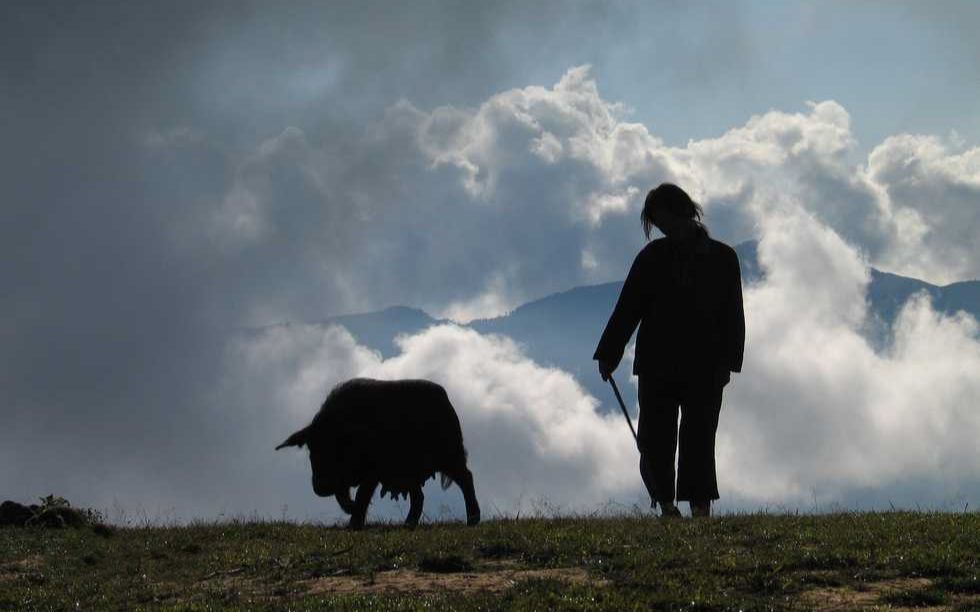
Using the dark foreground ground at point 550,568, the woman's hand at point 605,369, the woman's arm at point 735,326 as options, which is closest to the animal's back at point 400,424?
the dark foreground ground at point 550,568

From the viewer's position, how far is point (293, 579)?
10.3 meters

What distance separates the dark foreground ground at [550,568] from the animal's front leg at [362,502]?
4.57 ft

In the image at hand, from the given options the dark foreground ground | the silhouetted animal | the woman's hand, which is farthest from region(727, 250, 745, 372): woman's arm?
the silhouetted animal

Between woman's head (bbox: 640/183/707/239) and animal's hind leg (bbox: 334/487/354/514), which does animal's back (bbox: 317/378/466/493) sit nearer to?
animal's hind leg (bbox: 334/487/354/514)

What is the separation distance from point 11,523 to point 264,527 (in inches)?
198

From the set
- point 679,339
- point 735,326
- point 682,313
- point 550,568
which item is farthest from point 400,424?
point 550,568

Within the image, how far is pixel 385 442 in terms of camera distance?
1492 centimetres

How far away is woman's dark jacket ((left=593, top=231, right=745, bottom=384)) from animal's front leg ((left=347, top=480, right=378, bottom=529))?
Result: 10.9 feet

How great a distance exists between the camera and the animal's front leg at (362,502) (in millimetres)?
14602

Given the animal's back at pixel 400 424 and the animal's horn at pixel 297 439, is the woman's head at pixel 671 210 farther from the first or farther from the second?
the animal's horn at pixel 297 439

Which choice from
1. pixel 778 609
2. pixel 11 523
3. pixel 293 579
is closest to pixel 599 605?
pixel 778 609

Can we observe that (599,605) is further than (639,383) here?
No

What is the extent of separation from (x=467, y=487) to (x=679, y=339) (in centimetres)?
353

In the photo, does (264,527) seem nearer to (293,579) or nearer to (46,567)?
(46,567)
